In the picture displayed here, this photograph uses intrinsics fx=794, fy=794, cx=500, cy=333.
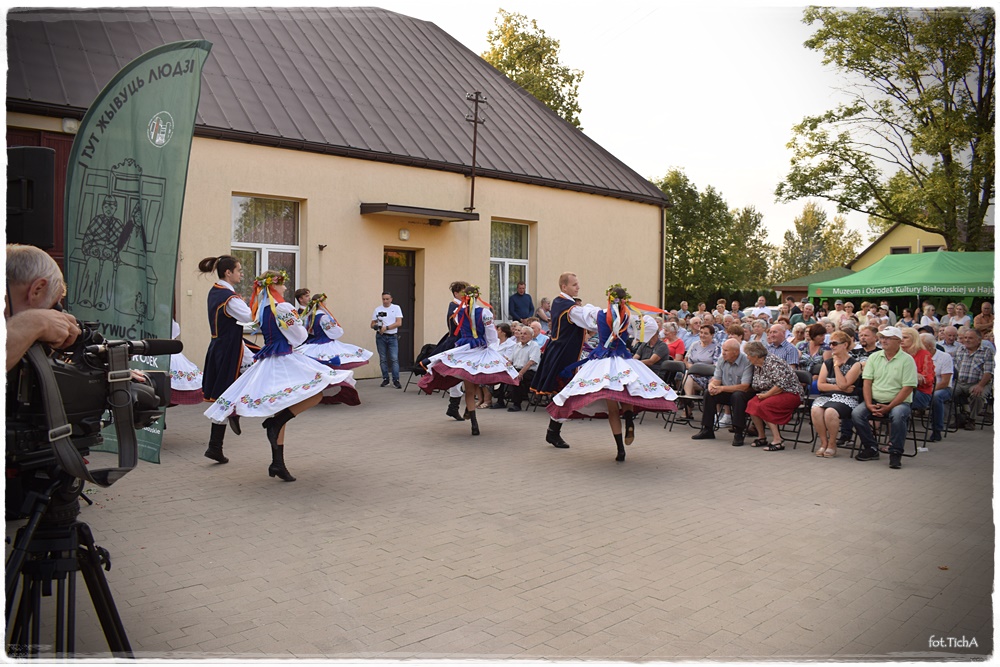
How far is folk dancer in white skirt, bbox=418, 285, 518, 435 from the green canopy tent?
13.0 m

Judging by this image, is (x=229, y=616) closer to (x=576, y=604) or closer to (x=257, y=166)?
(x=576, y=604)

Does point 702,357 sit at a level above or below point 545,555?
above

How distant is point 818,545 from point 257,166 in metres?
11.4

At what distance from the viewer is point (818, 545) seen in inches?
218

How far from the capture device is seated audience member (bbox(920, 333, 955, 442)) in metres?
9.95

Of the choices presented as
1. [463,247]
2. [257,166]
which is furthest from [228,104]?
[463,247]

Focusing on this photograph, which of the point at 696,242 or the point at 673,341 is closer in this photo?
the point at 673,341

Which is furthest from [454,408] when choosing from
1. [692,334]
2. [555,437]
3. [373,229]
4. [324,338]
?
[373,229]

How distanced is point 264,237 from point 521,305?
18.7 ft

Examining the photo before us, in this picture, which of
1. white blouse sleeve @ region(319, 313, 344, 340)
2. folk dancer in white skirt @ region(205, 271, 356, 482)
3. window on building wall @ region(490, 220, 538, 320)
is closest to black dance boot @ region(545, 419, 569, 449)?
folk dancer in white skirt @ region(205, 271, 356, 482)

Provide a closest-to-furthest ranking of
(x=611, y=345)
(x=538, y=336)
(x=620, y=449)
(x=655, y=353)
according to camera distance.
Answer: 1. (x=611, y=345)
2. (x=620, y=449)
3. (x=655, y=353)
4. (x=538, y=336)

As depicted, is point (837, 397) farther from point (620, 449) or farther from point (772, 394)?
point (620, 449)

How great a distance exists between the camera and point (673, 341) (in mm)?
12234

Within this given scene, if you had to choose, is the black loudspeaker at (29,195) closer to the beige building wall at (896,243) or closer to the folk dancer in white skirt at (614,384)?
the folk dancer in white skirt at (614,384)
